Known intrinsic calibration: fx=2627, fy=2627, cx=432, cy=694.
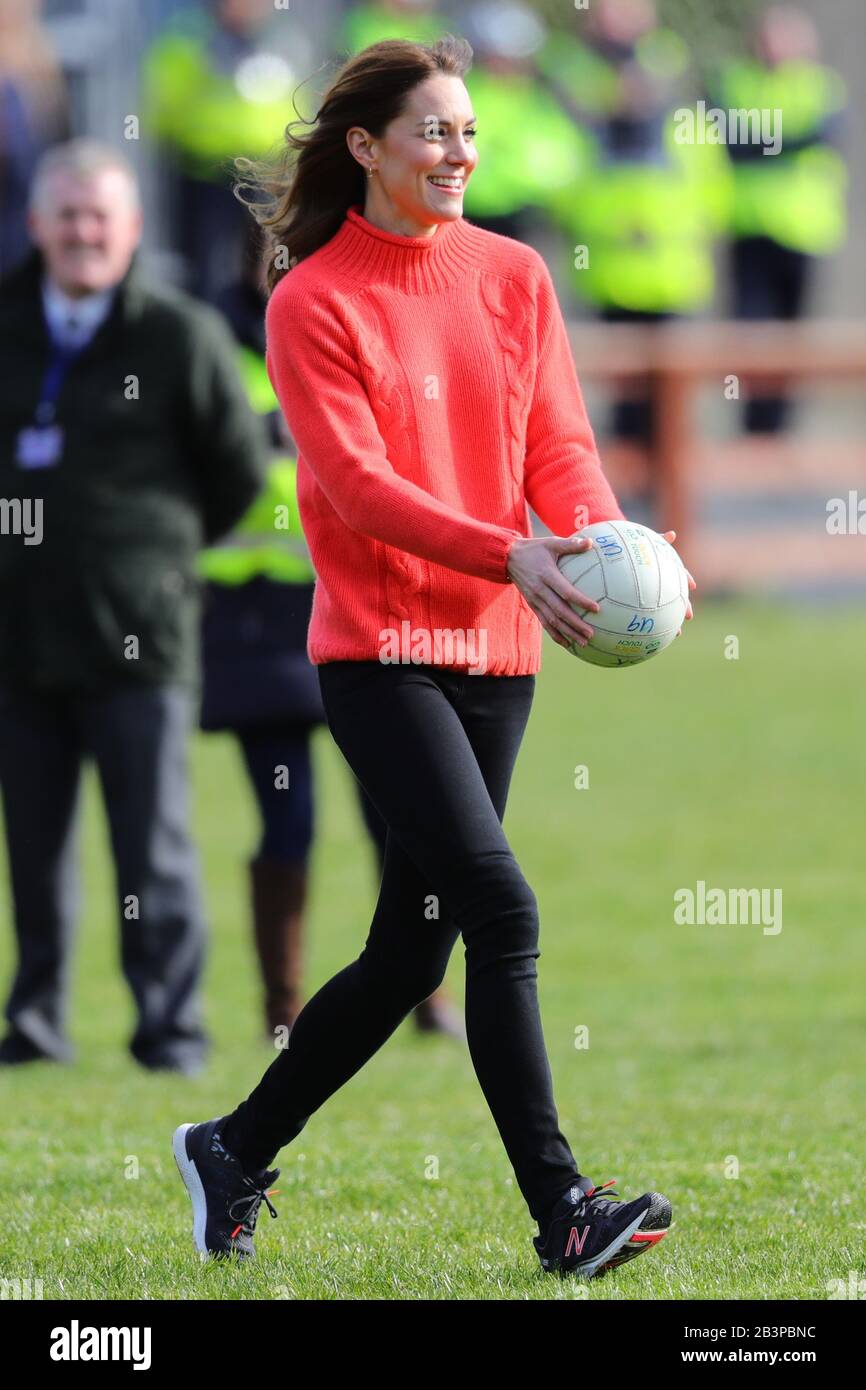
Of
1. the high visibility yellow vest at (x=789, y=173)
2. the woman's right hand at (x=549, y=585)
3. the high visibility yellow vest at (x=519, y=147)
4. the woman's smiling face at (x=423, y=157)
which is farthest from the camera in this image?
the high visibility yellow vest at (x=789, y=173)

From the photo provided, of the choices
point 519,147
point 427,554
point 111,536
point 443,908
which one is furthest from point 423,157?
point 519,147

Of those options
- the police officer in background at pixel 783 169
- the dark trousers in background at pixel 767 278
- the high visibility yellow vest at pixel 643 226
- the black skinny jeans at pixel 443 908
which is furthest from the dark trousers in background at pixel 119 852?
the dark trousers in background at pixel 767 278

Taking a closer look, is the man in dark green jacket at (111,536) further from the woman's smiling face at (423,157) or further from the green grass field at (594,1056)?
the woman's smiling face at (423,157)

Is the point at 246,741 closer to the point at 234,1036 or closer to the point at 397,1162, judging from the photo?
the point at 234,1036

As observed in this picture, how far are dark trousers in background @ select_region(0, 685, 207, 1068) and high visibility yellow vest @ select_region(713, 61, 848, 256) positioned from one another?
41.5 ft

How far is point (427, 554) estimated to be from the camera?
15.4 feet

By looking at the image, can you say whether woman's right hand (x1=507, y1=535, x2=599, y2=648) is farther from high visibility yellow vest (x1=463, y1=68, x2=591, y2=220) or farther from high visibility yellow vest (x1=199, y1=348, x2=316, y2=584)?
high visibility yellow vest (x1=463, y1=68, x2=591, y2=220)

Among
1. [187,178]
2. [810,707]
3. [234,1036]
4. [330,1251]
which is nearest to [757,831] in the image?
[810,707]

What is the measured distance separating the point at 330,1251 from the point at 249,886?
123 inches

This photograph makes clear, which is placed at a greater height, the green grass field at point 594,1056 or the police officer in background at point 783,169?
the police officer in background at point 783,169

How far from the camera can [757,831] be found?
1253cm

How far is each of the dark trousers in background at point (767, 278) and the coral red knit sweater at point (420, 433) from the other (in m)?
15.3

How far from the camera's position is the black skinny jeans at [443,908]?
186 inches

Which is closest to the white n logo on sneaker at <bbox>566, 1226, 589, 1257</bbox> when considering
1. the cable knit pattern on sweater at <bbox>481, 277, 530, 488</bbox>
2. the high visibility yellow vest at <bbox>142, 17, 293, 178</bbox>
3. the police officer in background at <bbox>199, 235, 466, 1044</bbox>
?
the cable knit pattern on sweater at <bbox>481, 277, 530, 488</bbox>
